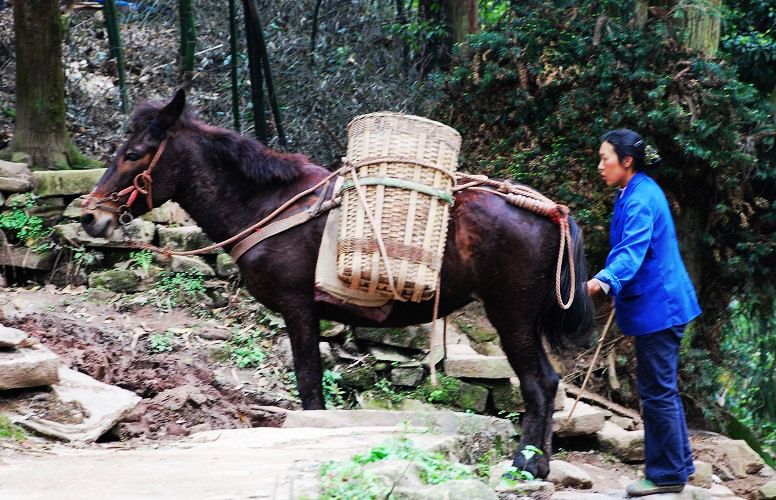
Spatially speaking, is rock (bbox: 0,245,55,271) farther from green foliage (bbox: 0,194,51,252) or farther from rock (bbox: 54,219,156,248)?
rock (bbox: 54,219,156,248)

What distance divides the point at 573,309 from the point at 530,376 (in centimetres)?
48

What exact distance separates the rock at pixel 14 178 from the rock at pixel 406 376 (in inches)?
162

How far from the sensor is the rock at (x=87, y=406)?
4.77m

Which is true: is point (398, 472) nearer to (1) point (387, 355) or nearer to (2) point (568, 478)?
(2) point (568, 478)

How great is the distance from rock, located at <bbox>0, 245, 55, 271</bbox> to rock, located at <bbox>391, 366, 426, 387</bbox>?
3.57 m

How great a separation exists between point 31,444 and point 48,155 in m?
4.94

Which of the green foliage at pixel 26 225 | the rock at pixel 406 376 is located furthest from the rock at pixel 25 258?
the rock at pixel 406 376

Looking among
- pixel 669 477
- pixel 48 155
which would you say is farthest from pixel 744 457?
pixel 48 155

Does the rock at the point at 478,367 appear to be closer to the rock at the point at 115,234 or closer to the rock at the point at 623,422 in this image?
the rock at the point at 623,422

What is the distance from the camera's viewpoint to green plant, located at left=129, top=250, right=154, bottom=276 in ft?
26.6

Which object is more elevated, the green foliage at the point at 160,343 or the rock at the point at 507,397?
the green foliage at the point at 160,343

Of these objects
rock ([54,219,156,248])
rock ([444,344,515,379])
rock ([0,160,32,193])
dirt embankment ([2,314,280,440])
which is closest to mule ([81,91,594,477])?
dirt embankment ([2,314,280,440])

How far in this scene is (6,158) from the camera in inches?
344

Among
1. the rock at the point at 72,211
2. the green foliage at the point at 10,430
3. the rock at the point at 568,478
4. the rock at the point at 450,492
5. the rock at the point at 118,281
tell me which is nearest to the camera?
the rock at the point at 450,492
